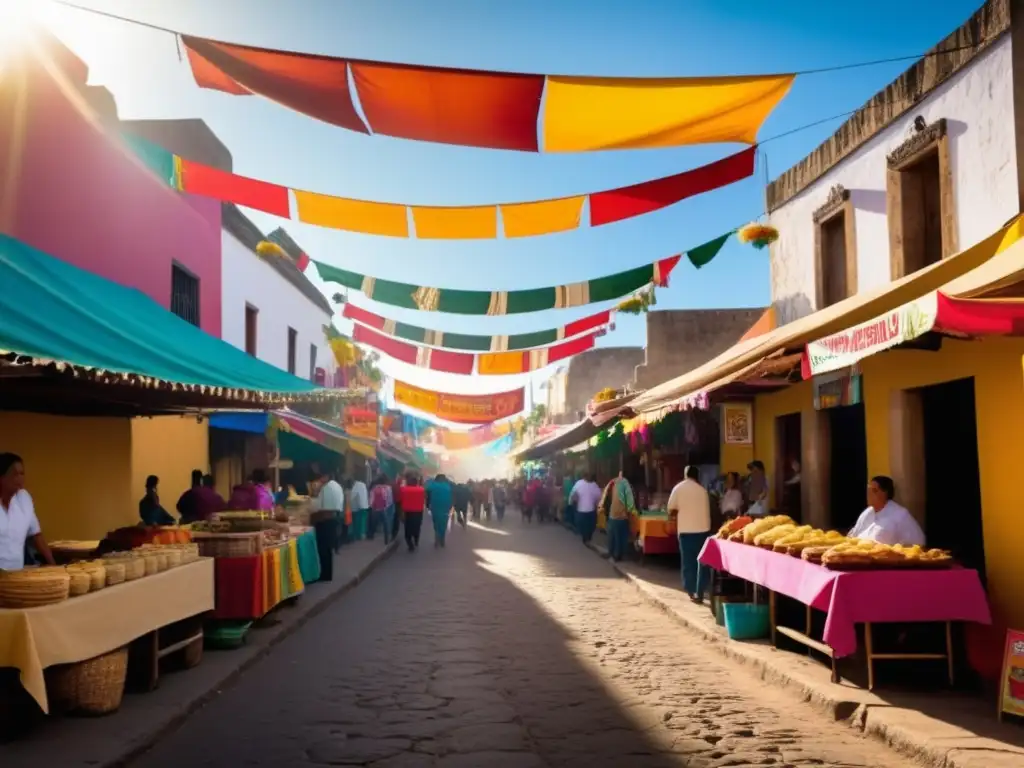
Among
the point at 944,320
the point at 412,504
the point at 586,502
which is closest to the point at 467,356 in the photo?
the point at 412,504

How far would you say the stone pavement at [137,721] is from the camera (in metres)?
5.62

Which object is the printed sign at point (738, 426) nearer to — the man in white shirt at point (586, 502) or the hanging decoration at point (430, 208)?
the hanging decoration at point (430, 208)

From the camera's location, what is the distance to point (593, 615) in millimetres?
12086

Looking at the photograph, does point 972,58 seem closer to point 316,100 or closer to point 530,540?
point 316,100

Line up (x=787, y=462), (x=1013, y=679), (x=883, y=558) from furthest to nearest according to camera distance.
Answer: (x=787, y=462) → (x=883, y=558) → (x=1013, y=679)

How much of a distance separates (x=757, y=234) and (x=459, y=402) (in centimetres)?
1561

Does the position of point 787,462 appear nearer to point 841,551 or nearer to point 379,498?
point 841,551

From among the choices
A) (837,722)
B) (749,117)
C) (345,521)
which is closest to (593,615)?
(837,722)

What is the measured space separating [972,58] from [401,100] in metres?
6.53

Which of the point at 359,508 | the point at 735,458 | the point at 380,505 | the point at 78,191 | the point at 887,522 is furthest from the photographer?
the point at 380,505

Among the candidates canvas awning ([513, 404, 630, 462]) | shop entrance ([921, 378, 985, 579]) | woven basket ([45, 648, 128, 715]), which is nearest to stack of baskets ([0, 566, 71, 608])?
woven basket ([45, 648, 128, 715])

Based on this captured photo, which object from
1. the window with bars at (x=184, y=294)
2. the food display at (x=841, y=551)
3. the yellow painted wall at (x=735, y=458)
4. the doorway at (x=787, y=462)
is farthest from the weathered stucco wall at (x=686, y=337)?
the food display at (x=841, y=551)

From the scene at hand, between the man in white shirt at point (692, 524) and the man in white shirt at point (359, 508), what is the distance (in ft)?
38.8

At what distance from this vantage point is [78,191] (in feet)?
39.4
